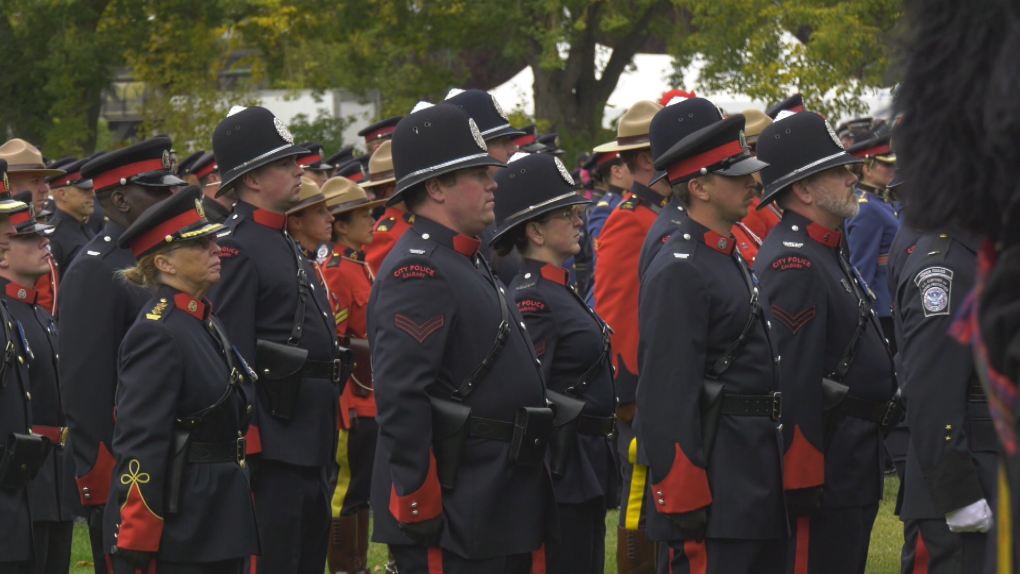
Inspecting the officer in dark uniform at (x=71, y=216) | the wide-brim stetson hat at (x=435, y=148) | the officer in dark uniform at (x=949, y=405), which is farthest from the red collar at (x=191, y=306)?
the officer in dark uniform at (x=71, y=216)

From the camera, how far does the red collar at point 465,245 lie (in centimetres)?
495

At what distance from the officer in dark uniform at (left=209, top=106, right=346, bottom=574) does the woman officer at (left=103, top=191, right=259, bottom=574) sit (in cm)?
69

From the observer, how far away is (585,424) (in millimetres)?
6004

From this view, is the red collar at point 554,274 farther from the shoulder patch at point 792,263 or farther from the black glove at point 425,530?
the black glove at point 425,530

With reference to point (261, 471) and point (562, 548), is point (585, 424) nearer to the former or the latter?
point (562, 548)

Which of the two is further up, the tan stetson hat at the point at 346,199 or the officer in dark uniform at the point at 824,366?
the tan stetson hat at the point at 346,199

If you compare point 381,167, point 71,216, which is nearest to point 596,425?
point 381,167

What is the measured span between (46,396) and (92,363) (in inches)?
32.8

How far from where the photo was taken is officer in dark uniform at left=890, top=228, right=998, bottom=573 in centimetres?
484

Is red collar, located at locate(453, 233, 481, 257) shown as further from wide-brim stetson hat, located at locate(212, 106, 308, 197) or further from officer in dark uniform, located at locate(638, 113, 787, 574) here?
wide-brim stetson hat, located at locate(212, 106, 308, 197)

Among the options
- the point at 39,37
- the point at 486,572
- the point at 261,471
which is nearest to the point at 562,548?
the point at 486,572

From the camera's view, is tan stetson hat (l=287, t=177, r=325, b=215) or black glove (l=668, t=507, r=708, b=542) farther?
tan stetson hat (l=287, t=177, r=325, b=215)

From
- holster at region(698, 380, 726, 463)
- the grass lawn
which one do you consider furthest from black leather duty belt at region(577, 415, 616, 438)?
the grass lawn

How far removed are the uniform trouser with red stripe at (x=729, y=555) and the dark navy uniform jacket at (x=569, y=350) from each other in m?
0.78
